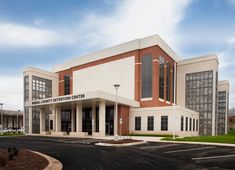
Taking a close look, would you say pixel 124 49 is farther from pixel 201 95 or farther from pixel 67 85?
pixel 201 95

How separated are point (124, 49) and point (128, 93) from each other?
1082 centimetres

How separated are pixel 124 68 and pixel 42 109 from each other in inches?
884

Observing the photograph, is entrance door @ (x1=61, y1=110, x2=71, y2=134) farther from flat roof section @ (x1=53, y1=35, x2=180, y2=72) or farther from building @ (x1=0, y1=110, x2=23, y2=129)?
building @ (x1=0, y1=110, x2=23, y2=129)

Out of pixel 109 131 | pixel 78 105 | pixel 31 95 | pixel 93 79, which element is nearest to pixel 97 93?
pixel 78 105

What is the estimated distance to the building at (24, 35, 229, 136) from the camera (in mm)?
41219

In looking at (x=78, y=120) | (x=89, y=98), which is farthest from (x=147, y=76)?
(x=78, y=120)

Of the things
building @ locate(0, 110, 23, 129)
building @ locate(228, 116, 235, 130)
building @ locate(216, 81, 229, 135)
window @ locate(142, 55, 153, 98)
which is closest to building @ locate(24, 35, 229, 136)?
window @ locate(142, 55, 153, 98)

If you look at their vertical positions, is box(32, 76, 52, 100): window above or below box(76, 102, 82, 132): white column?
above

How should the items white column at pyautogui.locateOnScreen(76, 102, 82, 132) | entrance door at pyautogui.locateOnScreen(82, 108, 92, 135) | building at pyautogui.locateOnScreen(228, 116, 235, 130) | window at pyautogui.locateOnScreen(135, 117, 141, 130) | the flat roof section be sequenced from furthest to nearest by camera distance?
1. building at pyautogui.locateOnScreen(228, 116, 235, 130)
2. entrance door at pyautogui.locateOnScreen(82, 108, 92, 135)
3. the flat roof section
4. window at pyautogui.locateOnScreen(135, 117, 141, 130)
5. white column at pyautogui.locateOnScreen(76, 102, 82, 132)

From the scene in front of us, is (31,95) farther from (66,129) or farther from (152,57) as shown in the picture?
(152,57)

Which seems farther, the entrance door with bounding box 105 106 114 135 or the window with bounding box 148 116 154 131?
the entrance door with bounding box 105 106 114 135

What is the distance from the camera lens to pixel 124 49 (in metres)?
51.1

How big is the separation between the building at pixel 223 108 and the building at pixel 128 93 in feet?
50.2

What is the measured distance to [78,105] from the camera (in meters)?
42.2
